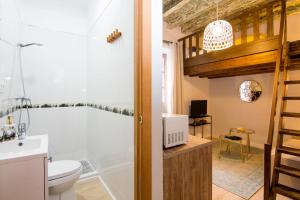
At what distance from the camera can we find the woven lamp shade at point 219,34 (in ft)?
6.84

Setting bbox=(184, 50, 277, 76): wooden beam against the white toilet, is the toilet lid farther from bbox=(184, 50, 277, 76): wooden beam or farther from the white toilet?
bbox=(184, 50, 277, 76): wooden beam

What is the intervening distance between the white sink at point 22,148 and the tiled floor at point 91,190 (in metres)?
0.80

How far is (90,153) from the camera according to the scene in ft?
9.05

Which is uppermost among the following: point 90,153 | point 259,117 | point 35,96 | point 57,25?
point 57,25

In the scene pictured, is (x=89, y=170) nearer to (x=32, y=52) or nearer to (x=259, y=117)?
(x=32, y=52)

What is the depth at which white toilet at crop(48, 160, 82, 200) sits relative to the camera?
1.54m

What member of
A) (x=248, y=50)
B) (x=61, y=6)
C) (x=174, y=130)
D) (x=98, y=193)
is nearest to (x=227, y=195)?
(x=174, y=130)

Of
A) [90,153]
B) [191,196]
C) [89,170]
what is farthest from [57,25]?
[191,196]

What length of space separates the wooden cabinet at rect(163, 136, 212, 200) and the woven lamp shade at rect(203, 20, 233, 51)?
52.2 inches

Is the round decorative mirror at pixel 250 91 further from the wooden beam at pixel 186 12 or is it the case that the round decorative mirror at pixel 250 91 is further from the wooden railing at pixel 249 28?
the wooden beam at pixel 186 12

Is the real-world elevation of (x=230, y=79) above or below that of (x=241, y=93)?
above

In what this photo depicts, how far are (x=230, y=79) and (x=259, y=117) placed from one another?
1.27 m

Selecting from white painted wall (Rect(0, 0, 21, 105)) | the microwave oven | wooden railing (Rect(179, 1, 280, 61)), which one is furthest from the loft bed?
white painted wall (Rect(0, 0, 21, 105))

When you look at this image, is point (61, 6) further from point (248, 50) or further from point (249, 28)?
point (249, 28)
